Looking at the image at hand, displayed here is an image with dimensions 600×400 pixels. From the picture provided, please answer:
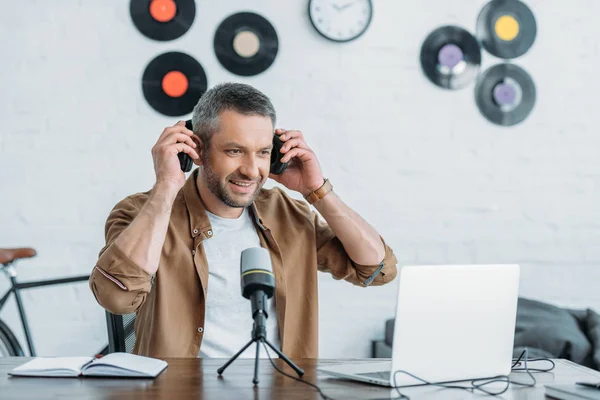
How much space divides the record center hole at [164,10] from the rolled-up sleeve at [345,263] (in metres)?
1.32

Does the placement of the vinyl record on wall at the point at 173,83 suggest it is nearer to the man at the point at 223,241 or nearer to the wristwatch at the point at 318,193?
the man at the point at 223,241

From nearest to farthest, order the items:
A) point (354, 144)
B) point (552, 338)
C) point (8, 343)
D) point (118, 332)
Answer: point (118, 332) < point (552, 338) < point (8, 343) < point (354, 144)

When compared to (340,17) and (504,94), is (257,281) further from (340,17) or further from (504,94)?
(504,94)

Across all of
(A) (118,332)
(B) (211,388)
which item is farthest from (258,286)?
(A) (118,332)

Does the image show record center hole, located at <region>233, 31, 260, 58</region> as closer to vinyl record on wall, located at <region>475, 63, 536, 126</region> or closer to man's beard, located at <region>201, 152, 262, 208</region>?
vinyl record on wall, located at <region>475, 63, 536, 126</region>

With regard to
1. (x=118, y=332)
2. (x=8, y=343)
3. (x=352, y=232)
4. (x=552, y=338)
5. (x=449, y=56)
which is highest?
(x=449, y=56)

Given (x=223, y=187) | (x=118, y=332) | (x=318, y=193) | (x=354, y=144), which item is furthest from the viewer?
(x=354, y=144)

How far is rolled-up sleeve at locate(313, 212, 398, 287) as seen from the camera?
2059mm

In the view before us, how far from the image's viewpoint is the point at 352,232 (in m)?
2.00

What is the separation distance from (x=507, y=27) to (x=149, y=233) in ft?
6.89

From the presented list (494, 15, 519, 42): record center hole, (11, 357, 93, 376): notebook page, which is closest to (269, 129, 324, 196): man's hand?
(11, 357, 93, 376): notebook page

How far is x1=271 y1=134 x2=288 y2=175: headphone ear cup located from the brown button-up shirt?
12 cm

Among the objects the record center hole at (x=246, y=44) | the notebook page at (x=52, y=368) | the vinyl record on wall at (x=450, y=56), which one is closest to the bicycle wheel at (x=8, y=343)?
the record center hole at (x=246, y=44)

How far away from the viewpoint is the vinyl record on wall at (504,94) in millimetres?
3205
